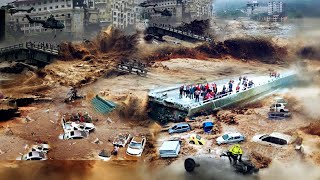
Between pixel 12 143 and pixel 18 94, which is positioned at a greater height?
pixel 18 94

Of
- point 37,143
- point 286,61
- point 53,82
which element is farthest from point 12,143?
point 286,61

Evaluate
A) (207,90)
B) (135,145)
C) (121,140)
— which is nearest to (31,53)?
(121,140)

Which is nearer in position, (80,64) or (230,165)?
(230,165)

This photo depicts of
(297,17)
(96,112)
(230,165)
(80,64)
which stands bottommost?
(230,165)

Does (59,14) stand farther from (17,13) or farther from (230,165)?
(230,165)

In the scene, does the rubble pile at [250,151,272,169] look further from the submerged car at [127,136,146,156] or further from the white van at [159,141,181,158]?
the submerged car at [127,136,146,156]
